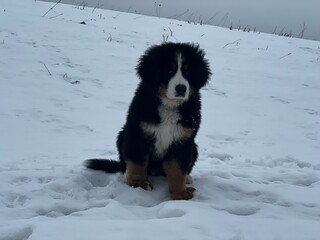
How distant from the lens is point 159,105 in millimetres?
3541

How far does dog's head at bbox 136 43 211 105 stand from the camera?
3.46 meters

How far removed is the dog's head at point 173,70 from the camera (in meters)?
3.46

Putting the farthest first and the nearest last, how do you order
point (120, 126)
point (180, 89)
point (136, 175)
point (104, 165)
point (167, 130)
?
1. point (120, 126)
2. point (104, 165)
3. point (136, 175)
4. point (167, 130)
5. point (180, 89)

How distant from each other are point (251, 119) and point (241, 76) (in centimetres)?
250

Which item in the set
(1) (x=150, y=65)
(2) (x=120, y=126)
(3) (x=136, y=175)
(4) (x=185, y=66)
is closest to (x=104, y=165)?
(3) (x=136, y=175)

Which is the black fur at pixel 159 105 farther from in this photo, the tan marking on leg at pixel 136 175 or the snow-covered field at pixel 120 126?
the snow-covered field at pixel 120 126

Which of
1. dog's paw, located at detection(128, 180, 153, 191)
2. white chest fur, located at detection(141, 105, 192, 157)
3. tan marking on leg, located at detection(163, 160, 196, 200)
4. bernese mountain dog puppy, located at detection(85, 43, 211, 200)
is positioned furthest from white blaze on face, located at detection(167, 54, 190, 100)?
dog's paw, located at detection(128, 180, 153, 191)

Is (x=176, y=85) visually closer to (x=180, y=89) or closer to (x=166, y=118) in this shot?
(x=180, y=89)

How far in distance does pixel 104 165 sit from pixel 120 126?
2.04m

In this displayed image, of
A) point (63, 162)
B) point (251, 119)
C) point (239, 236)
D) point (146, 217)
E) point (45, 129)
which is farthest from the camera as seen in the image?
point (251, 119)

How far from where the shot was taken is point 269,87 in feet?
28.8

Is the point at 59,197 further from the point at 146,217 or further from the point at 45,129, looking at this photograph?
the point at 45,129

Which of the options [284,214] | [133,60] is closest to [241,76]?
[133,60]

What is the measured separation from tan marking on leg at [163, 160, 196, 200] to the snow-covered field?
107 millimetres
